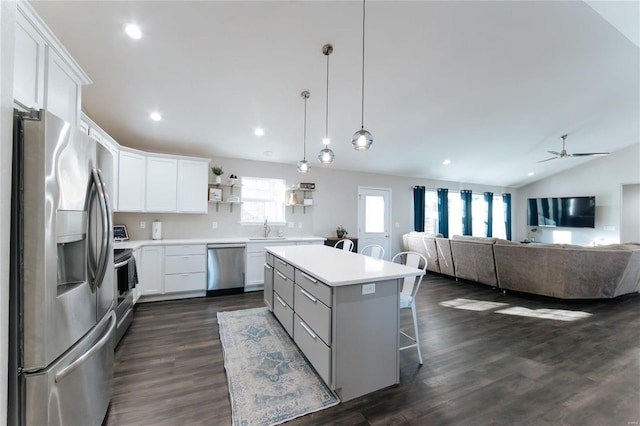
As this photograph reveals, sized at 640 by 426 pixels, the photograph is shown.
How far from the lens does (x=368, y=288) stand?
1859mm

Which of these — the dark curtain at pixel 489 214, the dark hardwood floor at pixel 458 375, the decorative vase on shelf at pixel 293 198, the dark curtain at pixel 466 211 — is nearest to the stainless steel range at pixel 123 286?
the dark hardwood floor at pixel 458 375

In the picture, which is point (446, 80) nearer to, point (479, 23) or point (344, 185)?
point (479, 23)

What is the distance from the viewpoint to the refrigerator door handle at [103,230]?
1.46 m

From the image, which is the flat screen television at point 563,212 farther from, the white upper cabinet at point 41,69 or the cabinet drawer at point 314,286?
the white upper cabinet at point 41,69

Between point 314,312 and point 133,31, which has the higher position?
point 133,31

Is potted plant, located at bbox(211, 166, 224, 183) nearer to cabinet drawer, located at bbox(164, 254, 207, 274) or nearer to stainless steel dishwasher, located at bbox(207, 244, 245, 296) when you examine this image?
stainless steel dishwasher, located at bbox(207, 244, 245, 296)

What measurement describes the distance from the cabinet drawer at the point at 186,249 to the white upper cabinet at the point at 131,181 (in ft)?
2.54

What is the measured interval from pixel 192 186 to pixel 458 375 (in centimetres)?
446

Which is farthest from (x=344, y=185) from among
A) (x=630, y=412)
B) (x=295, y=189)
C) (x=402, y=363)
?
(x=630, y=412)

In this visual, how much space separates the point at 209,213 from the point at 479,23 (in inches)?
189

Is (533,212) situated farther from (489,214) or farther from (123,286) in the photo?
(123,286)

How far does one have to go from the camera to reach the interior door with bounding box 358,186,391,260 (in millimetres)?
6285

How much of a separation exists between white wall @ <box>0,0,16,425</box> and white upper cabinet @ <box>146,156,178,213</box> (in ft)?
11.0

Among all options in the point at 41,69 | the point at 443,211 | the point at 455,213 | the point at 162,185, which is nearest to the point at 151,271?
the point at 162,185
